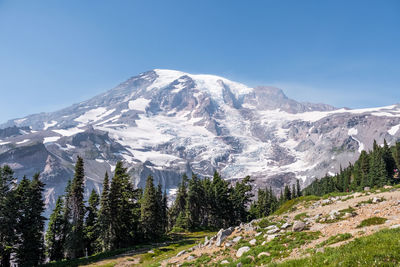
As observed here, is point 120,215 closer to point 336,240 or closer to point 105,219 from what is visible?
point 105,219

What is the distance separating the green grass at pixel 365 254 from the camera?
10.2 meters

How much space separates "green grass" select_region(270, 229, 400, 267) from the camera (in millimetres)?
10195

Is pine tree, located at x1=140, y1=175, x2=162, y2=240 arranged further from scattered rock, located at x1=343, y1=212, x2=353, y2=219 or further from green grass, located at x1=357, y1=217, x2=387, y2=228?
green grass, located at x1=357, y1=217, x2=387, y2=228

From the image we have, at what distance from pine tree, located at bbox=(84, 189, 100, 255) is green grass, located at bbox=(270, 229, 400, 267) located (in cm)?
5871

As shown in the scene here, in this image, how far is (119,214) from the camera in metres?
55.1

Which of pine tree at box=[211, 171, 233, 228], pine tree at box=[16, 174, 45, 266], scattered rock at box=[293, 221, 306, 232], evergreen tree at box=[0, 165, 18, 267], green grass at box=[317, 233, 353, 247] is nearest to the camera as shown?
green grass at box=[317, 233, 353, 247]

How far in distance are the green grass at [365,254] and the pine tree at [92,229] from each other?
58.7 meters

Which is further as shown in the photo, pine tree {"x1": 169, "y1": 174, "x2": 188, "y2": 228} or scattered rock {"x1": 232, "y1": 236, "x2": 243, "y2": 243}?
pine tree {"x1": 169, "y1": 174, "x2": 188, "y2": 228}

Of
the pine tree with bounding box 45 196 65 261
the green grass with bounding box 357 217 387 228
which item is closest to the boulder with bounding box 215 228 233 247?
the green grass with bounding box 357 217 387 228

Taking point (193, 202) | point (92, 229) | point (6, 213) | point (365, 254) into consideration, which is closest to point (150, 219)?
point (92, 229)

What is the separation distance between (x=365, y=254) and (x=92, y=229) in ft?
208

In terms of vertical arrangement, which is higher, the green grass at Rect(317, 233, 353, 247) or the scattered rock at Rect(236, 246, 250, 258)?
the green grass at Rect(317, 233, 353, 247)

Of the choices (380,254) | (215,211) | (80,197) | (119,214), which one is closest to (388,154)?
(215,211)

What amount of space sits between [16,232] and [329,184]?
488ft
